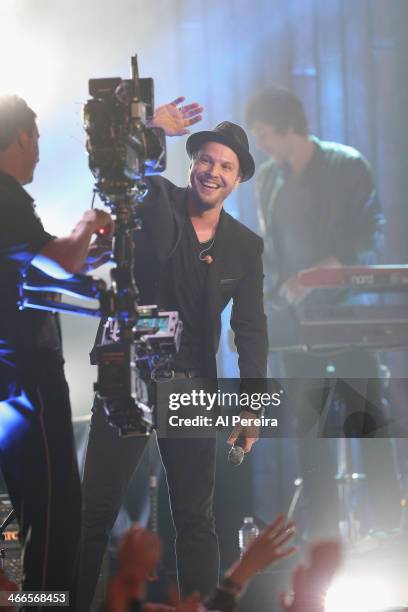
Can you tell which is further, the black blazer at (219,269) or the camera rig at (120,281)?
the black blazer at (219,269)

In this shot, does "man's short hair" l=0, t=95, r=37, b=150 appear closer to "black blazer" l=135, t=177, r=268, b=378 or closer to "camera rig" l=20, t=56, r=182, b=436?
"camera rig" l=20, t=56, r=182, b=436

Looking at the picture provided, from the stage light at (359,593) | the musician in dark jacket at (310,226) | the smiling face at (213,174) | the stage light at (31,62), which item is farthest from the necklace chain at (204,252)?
the stage light at (31,62)

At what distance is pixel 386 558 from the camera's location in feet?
14.1

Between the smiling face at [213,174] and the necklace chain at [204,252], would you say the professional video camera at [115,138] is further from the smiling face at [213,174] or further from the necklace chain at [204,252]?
the smiling face at [213,174]

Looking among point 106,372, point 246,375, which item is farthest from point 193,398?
point 106,372

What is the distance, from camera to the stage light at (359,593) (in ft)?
12.4

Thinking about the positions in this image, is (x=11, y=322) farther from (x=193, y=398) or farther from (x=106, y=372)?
(x=193, y=398)

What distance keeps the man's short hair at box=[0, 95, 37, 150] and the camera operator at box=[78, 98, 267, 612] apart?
0.66 m

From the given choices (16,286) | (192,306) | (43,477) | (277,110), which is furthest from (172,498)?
(277,110)

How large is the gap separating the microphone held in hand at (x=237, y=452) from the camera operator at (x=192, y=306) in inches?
0.6

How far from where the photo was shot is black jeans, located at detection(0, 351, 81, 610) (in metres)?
2.46

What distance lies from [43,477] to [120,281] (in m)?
0.58

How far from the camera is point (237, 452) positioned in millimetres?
3342

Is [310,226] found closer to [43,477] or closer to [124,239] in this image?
[124,239]
